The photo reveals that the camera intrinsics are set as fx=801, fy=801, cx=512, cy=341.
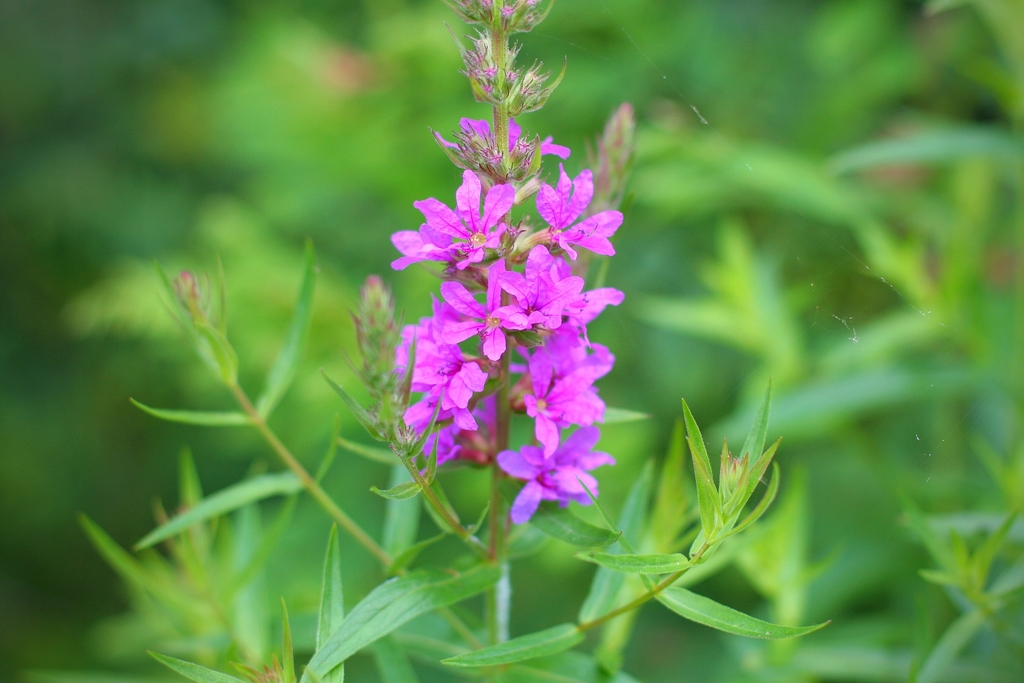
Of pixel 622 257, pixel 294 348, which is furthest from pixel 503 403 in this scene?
pixel 622 257

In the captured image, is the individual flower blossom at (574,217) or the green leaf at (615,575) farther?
the green leaf at (615,575)

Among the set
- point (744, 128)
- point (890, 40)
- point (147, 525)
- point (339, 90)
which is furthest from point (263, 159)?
point (890, 40)

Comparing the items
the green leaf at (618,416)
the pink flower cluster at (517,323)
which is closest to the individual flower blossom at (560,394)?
the pink flower cluster at (517,323)

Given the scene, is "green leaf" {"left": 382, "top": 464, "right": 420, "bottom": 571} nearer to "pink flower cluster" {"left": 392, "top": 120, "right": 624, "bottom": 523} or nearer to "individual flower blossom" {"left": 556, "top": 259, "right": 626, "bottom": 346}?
"pink flower cluster" {"left": 392, "top": 120, "right": 624, "bottom": 523}

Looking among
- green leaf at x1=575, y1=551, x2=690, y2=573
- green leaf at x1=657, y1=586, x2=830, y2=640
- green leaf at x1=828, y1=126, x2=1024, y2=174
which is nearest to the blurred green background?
green leaf at x1=828, y1=126, x2=1024, y2=174

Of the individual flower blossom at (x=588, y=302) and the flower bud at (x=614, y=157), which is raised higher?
the flower bud at (x=614, y=157)

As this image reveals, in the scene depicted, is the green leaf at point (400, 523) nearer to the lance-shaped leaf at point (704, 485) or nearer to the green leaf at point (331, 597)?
the green leaf at point (331, 597)

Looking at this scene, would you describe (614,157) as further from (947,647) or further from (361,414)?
(947,647)

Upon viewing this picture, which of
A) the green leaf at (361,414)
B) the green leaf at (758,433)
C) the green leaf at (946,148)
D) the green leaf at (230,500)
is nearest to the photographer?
the green leaf at (361,414)
